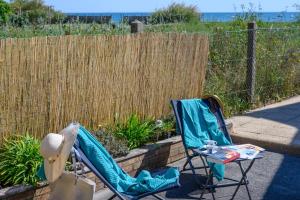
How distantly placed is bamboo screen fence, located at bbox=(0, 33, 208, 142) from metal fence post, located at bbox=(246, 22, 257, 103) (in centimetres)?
140

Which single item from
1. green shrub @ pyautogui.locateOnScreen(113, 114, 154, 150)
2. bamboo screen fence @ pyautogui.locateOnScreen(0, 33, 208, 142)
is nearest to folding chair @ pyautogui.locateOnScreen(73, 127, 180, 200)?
bamboo screen fence @ pyautogui.locateOnScreen(0, 33, 208, 142)

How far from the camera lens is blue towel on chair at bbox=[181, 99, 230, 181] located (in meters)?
5.77

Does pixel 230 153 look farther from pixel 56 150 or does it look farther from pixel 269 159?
pixel 269 159

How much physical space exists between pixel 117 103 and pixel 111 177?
2.24 meters

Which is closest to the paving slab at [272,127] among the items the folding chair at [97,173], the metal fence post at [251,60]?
the metal fence post at [251,60]

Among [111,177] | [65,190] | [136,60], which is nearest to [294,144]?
[136,60]

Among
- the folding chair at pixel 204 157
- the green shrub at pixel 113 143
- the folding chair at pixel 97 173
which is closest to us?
the folding chair at pixel 97 173

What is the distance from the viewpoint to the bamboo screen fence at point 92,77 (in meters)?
5.23

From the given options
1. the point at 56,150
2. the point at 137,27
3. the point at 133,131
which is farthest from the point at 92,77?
the point at 56,150

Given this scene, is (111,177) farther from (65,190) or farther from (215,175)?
(215,175)

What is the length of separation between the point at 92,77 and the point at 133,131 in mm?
841

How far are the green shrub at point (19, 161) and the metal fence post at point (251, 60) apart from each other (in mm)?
4787

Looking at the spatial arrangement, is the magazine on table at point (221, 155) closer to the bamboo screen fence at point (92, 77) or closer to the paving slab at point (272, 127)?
the bamboo screen fence at point (92, 77)

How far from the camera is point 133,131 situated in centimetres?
626
